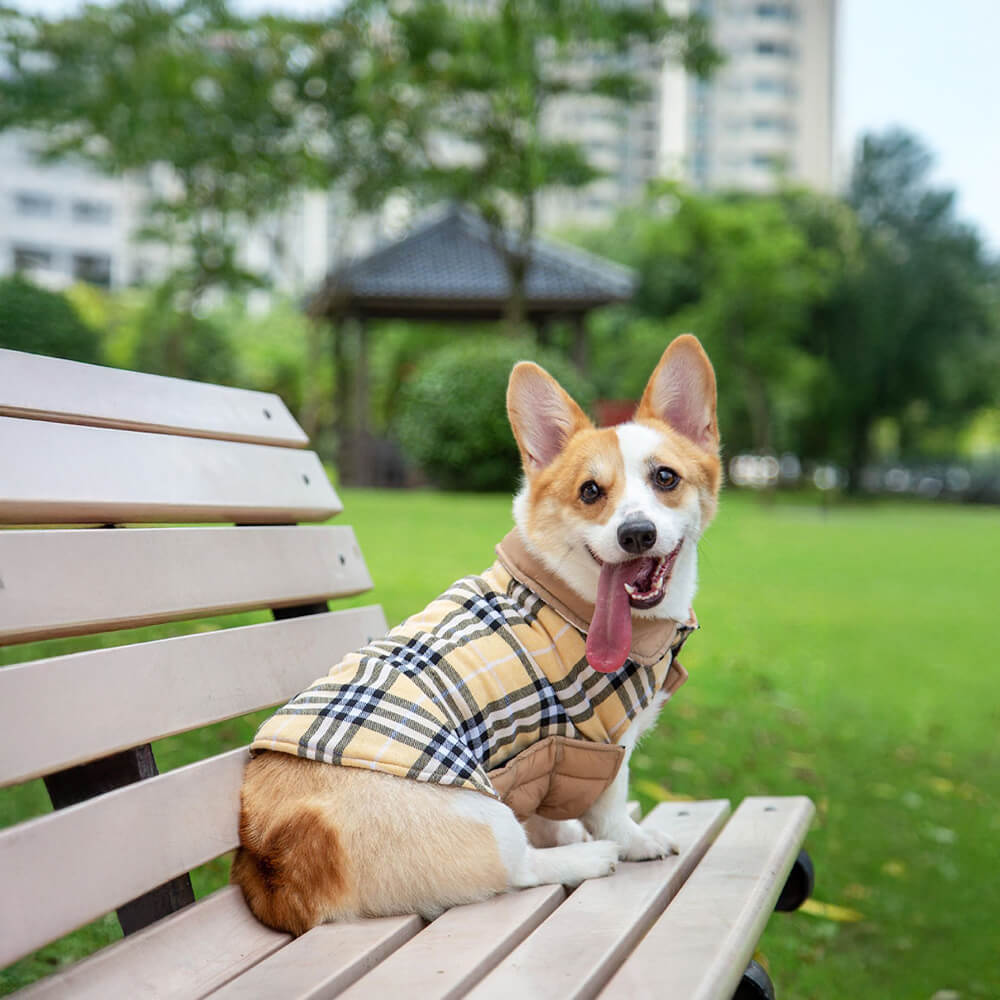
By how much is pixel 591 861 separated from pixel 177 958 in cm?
76

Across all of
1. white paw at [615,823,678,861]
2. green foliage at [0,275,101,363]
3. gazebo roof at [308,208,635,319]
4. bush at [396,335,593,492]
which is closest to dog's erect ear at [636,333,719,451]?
white paw at [615,823,678,861]

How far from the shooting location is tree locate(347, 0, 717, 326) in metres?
13.5

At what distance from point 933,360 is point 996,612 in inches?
963

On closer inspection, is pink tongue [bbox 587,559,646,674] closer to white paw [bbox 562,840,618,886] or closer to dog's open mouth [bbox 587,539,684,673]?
dog's open mouth [bbox 587,539,684,673]

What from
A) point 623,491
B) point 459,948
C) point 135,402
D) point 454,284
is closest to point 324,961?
point 459,948

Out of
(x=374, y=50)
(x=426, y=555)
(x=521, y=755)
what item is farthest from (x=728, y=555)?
(x=374, y=50)

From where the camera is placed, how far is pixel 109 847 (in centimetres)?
165

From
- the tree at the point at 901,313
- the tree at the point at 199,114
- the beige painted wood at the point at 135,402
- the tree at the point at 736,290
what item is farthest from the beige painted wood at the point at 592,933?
the tree at the point at 901,313

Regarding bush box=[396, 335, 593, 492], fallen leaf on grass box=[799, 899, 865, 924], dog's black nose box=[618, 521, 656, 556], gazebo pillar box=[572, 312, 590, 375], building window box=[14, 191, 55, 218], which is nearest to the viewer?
dog's black nose box=[618, 521, 656, 556]

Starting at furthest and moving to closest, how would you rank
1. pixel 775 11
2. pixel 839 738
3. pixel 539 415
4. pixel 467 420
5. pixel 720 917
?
pixel 775 11 → pixel 467 420 → pixel 839 738 → pixel 539 415 → pixel 720 917

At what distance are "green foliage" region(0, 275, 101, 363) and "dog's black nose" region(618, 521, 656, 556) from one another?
1.67 meters

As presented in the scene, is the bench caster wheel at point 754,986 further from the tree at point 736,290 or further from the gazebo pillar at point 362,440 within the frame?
the tree at point 736,290

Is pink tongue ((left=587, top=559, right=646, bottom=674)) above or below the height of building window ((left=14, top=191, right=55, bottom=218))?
below

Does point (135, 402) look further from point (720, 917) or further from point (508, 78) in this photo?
point (508, 78)
